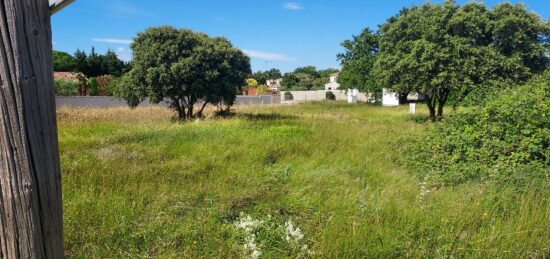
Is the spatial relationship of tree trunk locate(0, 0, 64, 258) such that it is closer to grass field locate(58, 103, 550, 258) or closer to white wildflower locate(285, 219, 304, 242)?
grass field locate(58, 103, 550, 258)

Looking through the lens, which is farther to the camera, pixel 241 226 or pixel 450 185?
pixel 450 185

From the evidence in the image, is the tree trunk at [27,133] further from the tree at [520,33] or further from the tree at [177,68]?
the tree at [520,33]

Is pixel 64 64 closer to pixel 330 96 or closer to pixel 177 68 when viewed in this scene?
pixel 177 68

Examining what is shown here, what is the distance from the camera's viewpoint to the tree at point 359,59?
128 feet

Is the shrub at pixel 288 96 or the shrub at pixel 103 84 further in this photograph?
the shrub at pixel 288 96

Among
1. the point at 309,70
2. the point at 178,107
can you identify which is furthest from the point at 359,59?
the point at 309,70

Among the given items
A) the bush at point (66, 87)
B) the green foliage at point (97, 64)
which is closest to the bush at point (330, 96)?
the green foliage at point (97, 64)

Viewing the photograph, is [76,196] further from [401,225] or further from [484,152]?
[484,152]

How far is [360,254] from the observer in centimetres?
296

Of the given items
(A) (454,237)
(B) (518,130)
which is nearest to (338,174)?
(A) (454,237)

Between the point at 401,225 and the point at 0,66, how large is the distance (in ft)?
10.8

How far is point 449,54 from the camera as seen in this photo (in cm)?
1623

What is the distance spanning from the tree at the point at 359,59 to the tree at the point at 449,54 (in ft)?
65.8

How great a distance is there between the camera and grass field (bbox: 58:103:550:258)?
3.06 meters
